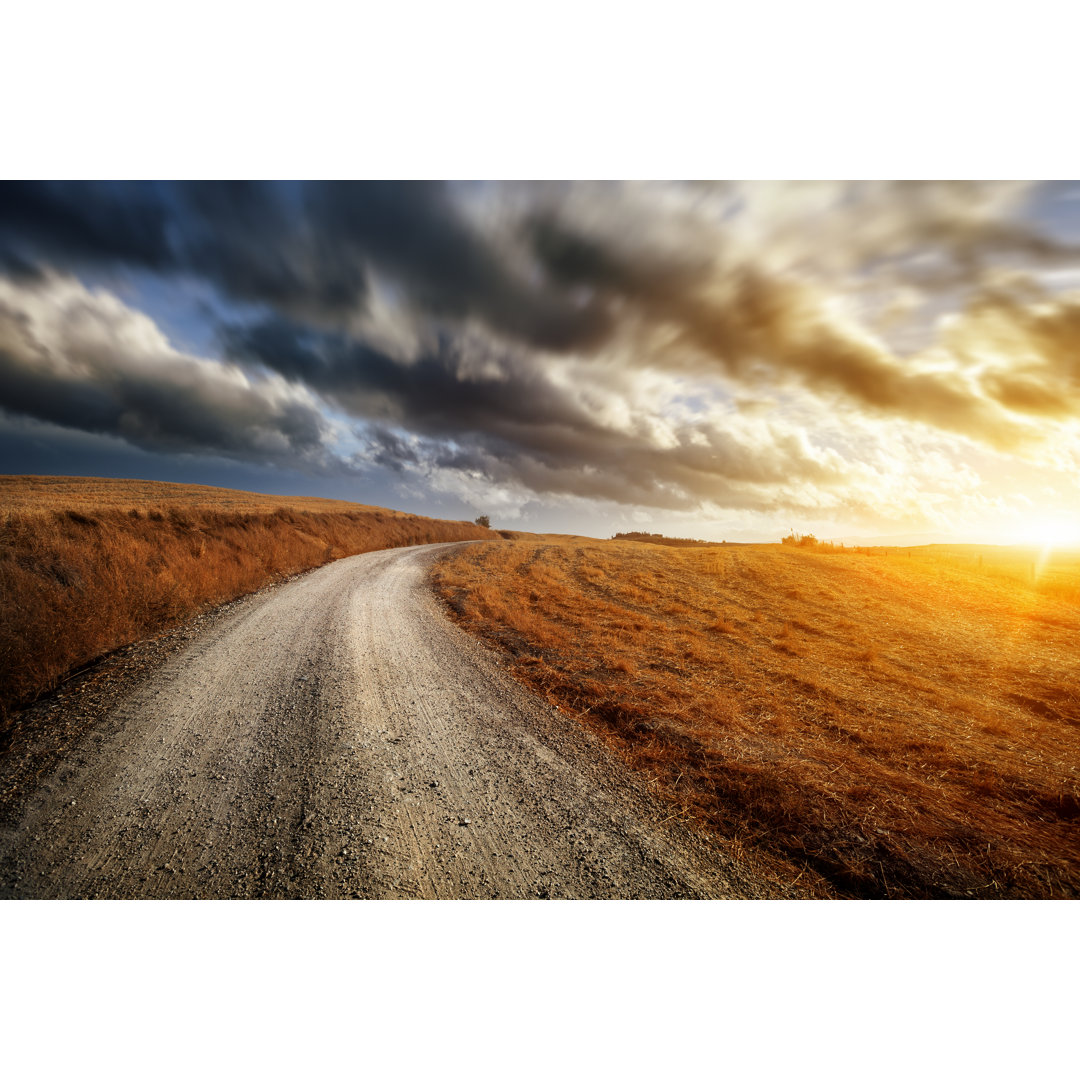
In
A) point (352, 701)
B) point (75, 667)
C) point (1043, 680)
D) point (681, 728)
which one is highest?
point (1043, 680)

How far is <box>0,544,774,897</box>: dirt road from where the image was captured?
9.74 feet

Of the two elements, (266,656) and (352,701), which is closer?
(352,701)

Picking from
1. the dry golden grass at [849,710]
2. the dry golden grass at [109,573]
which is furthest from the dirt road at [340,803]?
the dry golden grass at [109,573]

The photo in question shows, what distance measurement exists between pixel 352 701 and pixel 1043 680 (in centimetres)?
1031

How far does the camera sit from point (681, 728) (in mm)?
4992

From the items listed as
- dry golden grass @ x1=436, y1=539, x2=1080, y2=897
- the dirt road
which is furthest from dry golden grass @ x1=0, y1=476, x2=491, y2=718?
dry golden grass @ x1=436, y1=539, x2=1080, y2=897

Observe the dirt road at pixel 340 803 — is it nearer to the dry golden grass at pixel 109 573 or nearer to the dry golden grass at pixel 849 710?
the dry golden grass at pixel 849 710

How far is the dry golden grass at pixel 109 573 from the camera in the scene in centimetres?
581

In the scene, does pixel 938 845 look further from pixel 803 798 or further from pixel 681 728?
pixel 681 728

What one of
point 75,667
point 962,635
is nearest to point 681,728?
point 962,635

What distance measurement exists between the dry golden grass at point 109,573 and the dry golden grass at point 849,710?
6256 millimetres

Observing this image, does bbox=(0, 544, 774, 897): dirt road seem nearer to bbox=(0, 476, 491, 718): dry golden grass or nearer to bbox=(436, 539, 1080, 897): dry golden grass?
bbox=(436, 539, 1080, 897): dry golden grass

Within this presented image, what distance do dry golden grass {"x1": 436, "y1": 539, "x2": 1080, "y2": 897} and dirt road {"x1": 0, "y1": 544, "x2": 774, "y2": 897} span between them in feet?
2.44

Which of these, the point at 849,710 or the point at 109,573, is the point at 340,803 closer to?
the point at 849,710
